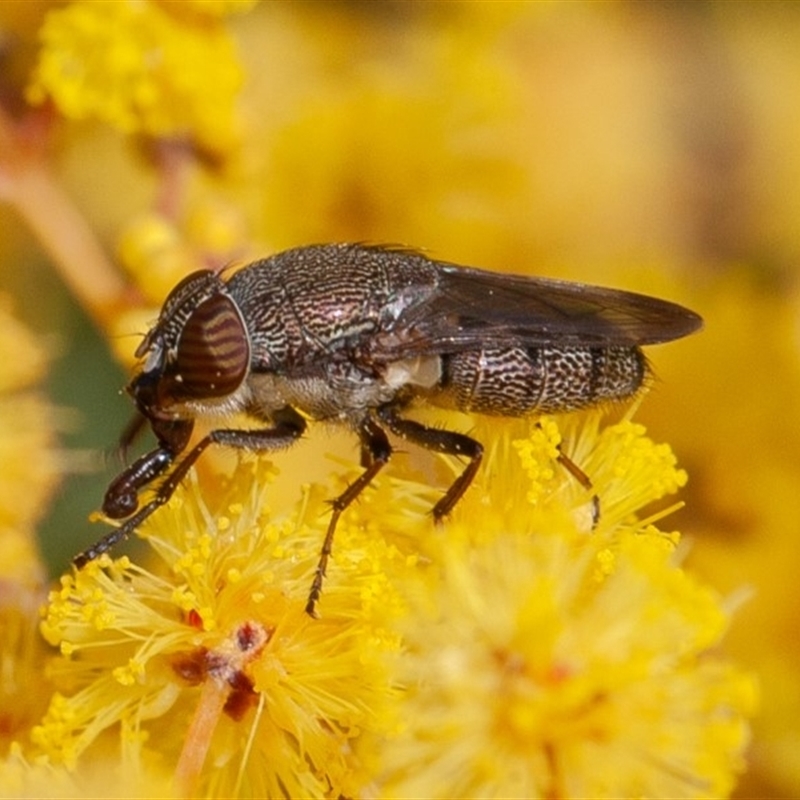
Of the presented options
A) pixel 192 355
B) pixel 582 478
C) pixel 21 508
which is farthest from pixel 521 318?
pixel 21 508

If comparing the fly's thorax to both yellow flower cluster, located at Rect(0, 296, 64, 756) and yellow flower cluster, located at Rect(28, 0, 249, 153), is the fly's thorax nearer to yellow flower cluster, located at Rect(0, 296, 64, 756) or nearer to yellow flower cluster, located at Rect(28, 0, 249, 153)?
yellow flower cluster, located at Rect(0, 296, 64, 756)

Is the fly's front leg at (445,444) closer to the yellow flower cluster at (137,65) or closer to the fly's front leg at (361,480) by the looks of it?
the fly's front leg at (361,480)

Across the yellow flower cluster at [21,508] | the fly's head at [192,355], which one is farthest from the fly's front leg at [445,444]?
the yellow flower cluster at [21,508]

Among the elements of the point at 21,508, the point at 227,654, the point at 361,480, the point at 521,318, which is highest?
the point at 521,318

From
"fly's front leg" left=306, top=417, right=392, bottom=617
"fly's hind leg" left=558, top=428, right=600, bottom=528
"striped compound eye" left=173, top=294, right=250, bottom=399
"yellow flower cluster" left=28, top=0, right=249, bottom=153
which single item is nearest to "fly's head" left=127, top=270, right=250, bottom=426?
"striped compound eye" left=173, top=294, right=250, bottom=399

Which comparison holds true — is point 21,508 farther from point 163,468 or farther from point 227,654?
point 227,654

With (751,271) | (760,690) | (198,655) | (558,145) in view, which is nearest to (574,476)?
(198,655)
